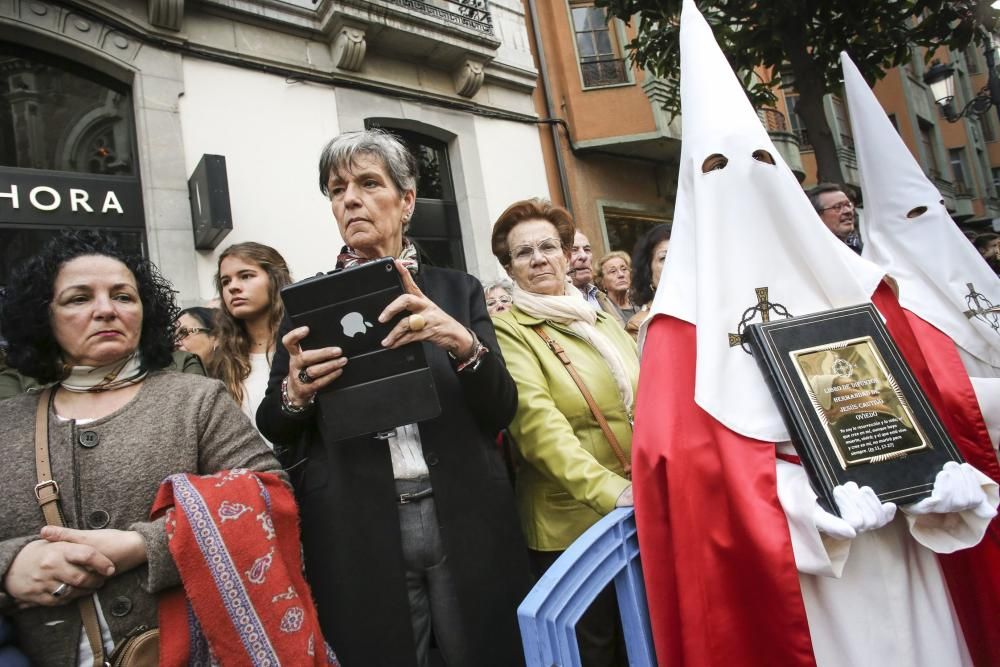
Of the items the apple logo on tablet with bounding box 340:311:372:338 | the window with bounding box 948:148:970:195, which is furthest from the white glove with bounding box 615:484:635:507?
the window with bounding box 948:148:970:195

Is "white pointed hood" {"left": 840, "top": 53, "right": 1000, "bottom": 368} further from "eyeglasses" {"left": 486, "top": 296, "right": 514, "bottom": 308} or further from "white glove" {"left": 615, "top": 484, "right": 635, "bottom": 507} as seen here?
"eyeglasses" {"left": 486, "top": 296, "right": 514, "bottom": 308}

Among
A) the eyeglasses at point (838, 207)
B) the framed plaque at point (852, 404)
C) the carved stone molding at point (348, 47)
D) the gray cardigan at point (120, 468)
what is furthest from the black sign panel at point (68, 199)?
the framed plaque at point (852, 404)

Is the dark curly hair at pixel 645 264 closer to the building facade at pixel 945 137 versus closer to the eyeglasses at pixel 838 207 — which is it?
the eyeglasses at pixel 838 207

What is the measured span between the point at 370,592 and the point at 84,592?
66 cm

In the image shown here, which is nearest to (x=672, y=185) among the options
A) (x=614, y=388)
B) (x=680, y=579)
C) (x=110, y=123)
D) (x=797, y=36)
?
(x=797, y=36)

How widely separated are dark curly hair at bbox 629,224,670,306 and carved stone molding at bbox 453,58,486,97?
557 centimetres

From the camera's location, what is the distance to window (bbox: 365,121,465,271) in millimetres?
7934

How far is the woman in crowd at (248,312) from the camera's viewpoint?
2.57 metres

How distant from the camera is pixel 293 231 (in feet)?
20.7

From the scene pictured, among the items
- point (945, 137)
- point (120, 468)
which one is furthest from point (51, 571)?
point (945, 137)

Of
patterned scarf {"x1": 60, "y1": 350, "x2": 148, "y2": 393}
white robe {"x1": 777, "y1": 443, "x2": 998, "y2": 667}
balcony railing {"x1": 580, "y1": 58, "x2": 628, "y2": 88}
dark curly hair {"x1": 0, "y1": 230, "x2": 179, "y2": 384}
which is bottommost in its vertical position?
white robe {"x1": 777, "y1": 443, "x2": 998, "y2": 667}

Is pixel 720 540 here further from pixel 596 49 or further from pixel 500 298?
pixel 596 49

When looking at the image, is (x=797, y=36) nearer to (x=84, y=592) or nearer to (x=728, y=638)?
(x=728, y=638)

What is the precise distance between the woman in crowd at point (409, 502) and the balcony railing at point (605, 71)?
943 centimetres
